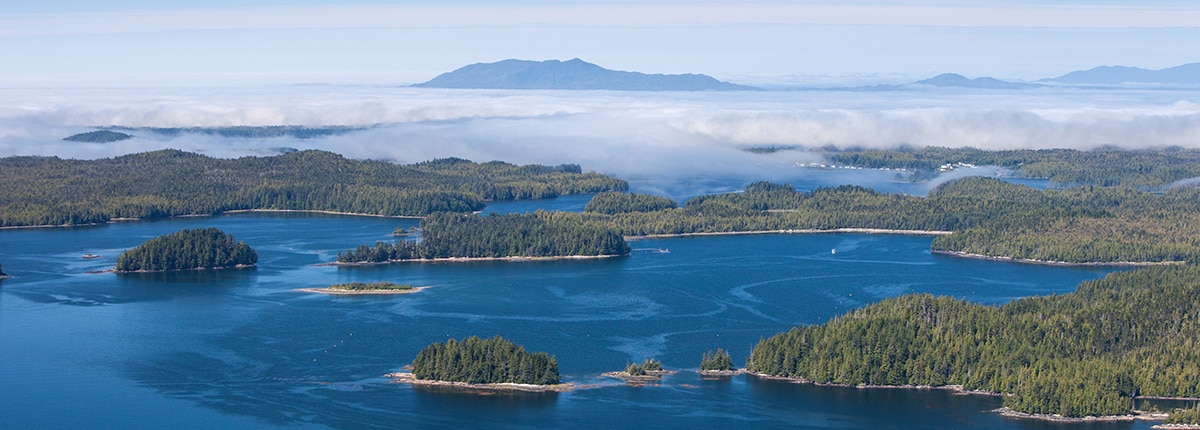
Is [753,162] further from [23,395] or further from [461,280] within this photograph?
[23,395]

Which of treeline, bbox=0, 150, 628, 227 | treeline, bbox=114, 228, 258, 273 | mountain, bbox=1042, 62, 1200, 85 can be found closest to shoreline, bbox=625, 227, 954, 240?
treeline, bbox=0, 150, 628, 227

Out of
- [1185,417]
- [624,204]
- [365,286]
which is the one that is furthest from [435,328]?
[624,204]

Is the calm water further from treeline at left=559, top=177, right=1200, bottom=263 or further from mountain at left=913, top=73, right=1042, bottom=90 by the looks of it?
mountain at left=913, top=73, right=1042, bottom=90

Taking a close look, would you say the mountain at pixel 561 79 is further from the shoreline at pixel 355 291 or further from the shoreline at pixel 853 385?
the shoreline at pixel 853 385

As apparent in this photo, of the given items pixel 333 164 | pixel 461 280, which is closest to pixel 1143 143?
pixel 333 164

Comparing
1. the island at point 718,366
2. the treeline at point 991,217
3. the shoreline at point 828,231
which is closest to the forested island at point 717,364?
the island at point 718,366

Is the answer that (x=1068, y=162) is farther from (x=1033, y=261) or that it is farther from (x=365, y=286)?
(x=365, y=286)

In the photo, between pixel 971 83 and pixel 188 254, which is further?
pixel 971 83
